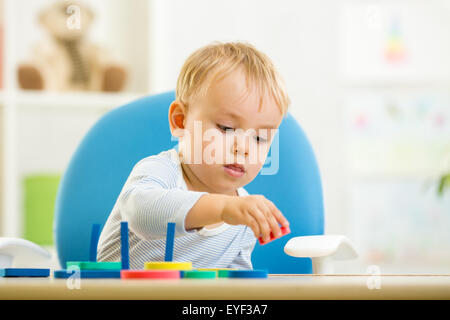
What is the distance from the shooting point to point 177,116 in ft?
2.27

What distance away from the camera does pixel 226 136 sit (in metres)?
0.61

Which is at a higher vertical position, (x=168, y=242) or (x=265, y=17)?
(x=265, y=17)

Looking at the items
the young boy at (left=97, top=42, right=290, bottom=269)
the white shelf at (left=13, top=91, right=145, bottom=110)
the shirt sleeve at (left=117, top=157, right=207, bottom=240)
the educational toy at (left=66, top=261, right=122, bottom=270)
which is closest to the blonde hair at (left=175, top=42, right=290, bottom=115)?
the young boy at (left=97, top=42, right=290, bottom=269)

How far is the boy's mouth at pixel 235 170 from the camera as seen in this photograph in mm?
631

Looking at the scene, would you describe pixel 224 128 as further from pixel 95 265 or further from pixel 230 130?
pixel 95 265

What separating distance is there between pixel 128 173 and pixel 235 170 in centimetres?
37

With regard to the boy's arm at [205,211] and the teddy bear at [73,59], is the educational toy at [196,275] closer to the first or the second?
the boy's arm at [205,211]

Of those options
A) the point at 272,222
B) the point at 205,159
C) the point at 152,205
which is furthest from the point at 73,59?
the point at 272,222

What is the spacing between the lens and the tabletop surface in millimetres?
345


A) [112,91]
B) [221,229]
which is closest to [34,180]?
[112,91]

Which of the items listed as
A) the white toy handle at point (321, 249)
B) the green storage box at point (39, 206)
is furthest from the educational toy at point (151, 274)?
the green storage box at point (39, 206)

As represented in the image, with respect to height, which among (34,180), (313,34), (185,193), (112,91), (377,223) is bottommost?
(377,223)
